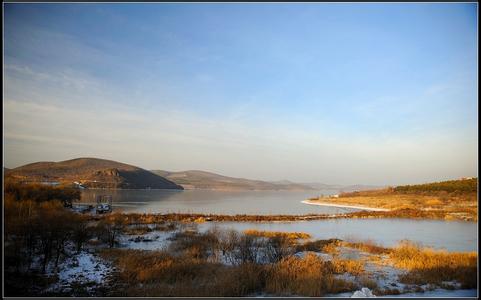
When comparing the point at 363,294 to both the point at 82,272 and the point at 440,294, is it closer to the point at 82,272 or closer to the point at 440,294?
the point at 440,294

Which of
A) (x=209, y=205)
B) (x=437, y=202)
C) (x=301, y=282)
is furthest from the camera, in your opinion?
(x=209, y=205)

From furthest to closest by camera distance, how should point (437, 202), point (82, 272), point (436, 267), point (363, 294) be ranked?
point (437, 202) < point (436, 267) < point (82, 272) < point (363, 294)

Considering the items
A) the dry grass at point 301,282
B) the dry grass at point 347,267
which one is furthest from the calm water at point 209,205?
the dry grass at point 301,282

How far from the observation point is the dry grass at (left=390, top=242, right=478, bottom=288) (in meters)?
5.19

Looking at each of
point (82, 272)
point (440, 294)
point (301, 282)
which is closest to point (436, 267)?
point (440, 294)

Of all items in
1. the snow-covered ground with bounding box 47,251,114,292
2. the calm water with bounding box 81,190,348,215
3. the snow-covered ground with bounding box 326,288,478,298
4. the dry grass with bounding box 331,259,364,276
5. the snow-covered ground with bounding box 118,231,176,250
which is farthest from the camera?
the calm water with bounding box 81,190,348,215

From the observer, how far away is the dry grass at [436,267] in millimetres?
5187

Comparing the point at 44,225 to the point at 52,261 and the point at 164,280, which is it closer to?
the point at 52,261

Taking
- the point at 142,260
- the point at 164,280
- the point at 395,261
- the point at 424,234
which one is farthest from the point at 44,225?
the point at 424,234

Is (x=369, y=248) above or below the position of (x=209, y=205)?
above

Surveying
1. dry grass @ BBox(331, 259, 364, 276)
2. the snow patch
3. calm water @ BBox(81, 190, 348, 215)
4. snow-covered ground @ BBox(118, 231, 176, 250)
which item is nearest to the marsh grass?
dry grass @ BBox(331, 259, 364, 276)

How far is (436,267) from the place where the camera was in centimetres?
586

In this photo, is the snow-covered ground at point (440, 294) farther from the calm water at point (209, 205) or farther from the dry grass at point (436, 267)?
the calm water at point (209, 205)

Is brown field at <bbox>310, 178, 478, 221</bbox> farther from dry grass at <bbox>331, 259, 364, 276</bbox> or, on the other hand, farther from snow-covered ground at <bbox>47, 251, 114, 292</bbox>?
snow-covered ground at <bbox>47, 251, 114, 292</bbox>
